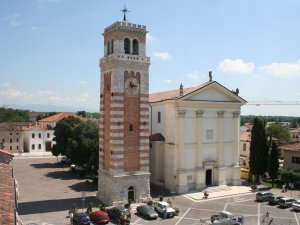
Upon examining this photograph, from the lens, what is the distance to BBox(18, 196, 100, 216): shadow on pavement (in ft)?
115

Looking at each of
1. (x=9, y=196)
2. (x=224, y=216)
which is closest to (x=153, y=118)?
(x=224, y=216)

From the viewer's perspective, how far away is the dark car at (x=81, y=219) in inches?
1212

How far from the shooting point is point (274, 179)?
50.8m

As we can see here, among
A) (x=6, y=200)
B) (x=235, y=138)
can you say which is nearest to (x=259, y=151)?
(x=235, y=138)

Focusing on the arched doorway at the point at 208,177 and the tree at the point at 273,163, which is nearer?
the arched doorway at the point at 208,177

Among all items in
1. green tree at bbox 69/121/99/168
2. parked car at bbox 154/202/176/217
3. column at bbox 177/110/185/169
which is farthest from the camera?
green tree at bbox 69/121/99/168

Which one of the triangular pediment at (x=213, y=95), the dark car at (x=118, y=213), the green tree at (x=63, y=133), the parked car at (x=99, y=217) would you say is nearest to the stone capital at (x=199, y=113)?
the triangular pediment at (x=213, y=95)

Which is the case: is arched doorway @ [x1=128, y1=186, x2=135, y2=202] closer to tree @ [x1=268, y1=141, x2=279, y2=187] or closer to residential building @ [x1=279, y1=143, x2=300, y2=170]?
tree @ [x1=268, y1=141, x2=279, y2=187]

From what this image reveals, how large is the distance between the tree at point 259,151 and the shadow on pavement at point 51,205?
23.4 m

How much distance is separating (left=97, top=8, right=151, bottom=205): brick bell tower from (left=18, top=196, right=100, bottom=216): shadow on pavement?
245 centimetres

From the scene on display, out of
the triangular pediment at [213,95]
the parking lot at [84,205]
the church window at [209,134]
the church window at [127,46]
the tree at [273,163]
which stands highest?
the church window at [127,46]

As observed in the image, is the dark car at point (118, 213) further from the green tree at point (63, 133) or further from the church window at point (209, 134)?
the green tree at point (63, 133)

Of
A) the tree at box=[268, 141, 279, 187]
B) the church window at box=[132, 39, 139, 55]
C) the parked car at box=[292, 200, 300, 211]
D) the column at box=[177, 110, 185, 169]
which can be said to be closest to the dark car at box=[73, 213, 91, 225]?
the column at box=[177, 110, 185, 169]

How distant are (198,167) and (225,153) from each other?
16.8 ft
